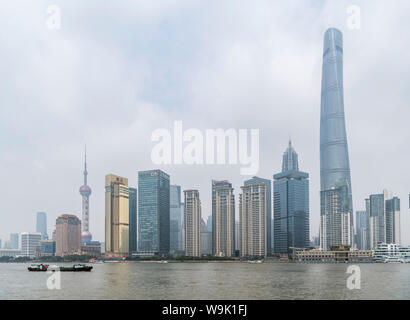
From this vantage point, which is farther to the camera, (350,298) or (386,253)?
(386,253)

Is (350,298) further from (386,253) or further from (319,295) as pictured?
(386,253)

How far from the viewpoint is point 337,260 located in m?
200
